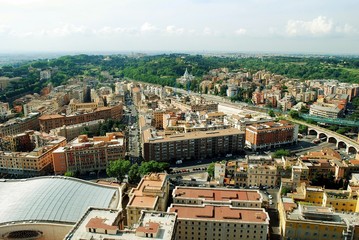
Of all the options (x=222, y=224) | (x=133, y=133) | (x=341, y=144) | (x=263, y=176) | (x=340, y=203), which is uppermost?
(x=222, y=224)

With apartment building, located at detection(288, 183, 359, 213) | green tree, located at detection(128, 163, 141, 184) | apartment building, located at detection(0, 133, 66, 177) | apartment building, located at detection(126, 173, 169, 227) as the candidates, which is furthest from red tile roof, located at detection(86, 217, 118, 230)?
apartment building, located at detection(0, 133, 66, 177)

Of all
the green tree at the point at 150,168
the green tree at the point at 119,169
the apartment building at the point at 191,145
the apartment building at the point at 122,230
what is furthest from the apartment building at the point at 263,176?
the apartment building at the point at 122,230

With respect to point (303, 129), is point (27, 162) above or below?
above

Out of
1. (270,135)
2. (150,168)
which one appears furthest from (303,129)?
(150,168)

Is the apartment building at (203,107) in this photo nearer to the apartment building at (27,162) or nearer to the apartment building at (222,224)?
the apartment building at (27,162)

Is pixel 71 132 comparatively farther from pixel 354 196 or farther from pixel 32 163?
pixel 354 196

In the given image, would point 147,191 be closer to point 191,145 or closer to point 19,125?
point 191,145
